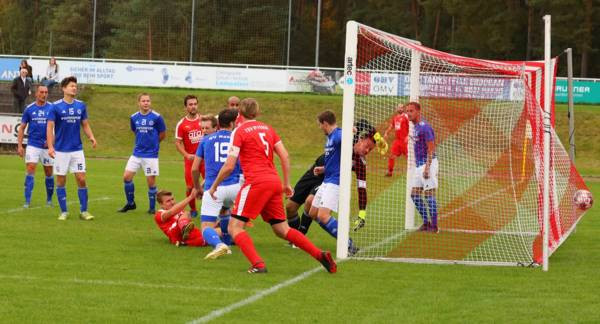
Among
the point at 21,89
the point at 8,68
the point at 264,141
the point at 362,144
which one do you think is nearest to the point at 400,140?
the point at 362,144

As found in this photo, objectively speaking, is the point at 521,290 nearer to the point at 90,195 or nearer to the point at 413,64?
the point at 413,64

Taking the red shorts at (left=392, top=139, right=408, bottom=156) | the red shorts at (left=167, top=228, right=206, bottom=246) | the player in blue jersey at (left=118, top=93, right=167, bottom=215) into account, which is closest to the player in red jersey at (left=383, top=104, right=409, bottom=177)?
the red shorts at (left=392, top=139, right=408, bottom=156)

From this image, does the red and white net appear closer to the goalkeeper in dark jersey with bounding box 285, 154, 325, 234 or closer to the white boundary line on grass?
the goalkeeper in dark jersey with bounding box 285, 154, 325, 234

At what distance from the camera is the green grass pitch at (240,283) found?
7773mm

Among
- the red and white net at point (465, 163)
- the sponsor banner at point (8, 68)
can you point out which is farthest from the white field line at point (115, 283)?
the sponsor banner at point (8, 68)

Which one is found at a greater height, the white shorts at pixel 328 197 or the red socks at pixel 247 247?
the white shorts at pixel 328 197

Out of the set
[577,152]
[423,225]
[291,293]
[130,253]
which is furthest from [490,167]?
[577,152]

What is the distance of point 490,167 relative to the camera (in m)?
17.8

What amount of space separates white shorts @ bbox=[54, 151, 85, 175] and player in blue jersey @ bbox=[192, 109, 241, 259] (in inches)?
145

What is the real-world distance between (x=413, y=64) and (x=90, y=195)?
7438mm

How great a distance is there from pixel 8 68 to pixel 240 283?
3719 cm

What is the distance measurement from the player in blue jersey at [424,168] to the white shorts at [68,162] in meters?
4.79

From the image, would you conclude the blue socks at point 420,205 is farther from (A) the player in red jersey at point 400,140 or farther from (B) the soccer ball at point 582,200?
(B) the soccer ball at point 582,200

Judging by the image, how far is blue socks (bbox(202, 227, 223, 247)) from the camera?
1067 centimetres
